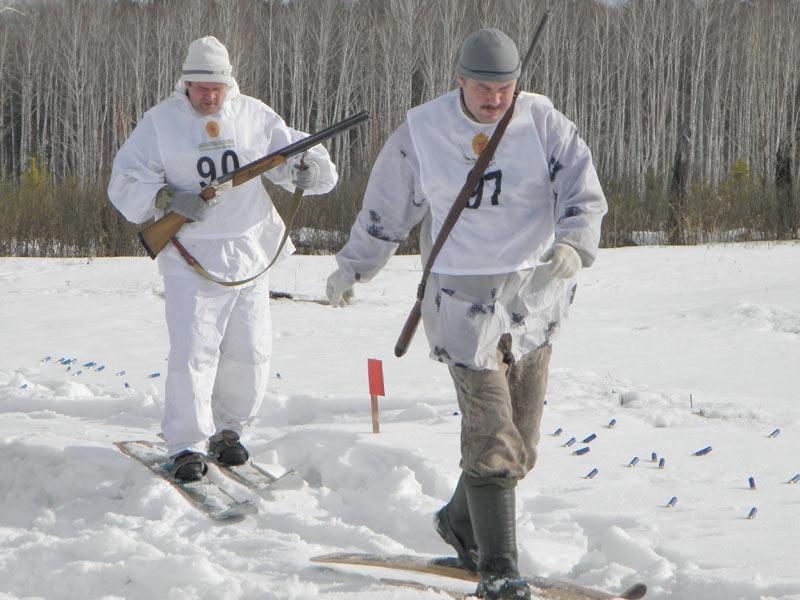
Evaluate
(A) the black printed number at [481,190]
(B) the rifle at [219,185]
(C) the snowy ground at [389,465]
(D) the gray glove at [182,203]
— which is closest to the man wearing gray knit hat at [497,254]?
(A) the black printed number at [481,190]

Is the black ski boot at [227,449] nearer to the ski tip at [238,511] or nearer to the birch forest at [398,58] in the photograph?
the ski tip at [238,511]

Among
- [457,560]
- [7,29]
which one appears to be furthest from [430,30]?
[457,560]

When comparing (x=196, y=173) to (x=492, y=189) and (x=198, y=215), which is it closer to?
(x=198, y=215)

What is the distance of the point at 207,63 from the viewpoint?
473 centimetres

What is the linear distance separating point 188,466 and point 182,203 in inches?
44.2

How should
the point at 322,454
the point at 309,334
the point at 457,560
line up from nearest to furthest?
the point at 457,560 < the point at 322,454 < the point at 309,334

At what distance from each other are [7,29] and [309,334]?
31.5 metres

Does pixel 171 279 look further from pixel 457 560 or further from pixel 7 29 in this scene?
pixel 7 29

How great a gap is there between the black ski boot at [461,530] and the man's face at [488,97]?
112cm

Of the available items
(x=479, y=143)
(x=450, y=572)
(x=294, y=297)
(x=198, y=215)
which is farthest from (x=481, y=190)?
(x=294, y=297)

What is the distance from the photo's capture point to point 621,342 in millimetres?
8703

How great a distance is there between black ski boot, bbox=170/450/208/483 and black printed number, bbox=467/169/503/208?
2.10 m

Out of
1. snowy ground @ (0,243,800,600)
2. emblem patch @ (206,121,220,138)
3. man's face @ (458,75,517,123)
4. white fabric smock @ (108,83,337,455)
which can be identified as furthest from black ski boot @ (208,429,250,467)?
man's face @ (458,75,517,123)

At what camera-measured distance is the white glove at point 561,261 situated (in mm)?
3010
